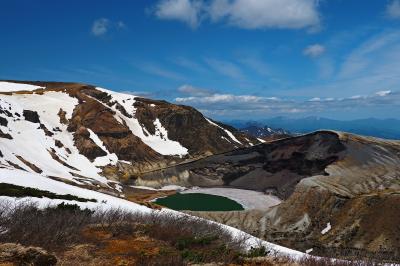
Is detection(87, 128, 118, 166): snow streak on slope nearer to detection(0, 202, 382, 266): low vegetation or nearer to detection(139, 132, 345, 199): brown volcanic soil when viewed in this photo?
detection(139, 132, 345, 199): brown volcanic soil

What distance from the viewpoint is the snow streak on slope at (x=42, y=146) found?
14770 centimetres

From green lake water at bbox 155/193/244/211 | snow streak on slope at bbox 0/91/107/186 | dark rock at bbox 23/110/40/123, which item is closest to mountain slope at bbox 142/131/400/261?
green lake water at bbox 155/193/244/211

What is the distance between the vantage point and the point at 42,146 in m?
169

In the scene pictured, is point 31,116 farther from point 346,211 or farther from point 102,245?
point 102,245

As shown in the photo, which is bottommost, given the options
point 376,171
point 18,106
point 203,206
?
point 203,206

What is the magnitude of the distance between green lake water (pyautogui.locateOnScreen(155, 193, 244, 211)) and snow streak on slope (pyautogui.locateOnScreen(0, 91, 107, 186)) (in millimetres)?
28499

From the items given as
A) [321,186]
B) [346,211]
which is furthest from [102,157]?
[346,211]

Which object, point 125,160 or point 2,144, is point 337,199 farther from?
point 125,160

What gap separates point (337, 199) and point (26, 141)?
11481cm

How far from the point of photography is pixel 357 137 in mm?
140000

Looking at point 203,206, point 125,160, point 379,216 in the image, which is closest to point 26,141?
point 125,160

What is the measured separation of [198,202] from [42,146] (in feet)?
213

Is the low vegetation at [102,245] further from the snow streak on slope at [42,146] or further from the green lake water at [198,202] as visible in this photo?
the snow streak on slope at [42,146]

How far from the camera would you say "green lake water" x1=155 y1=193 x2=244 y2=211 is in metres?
130
